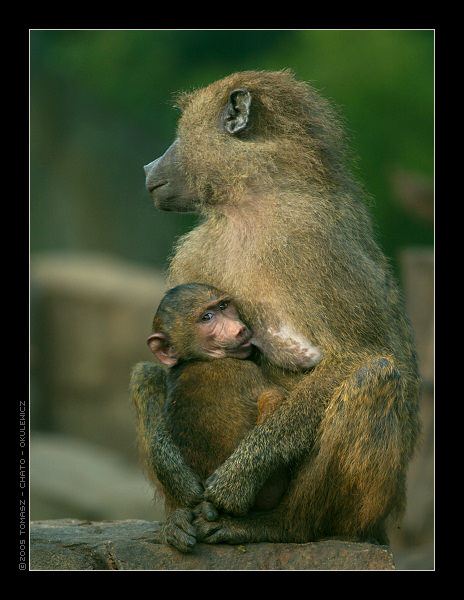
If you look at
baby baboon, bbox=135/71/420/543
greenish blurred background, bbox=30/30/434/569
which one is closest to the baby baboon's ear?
baby baboon, bbox=135/71/420/543

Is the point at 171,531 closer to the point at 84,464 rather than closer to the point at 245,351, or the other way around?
the point at 245,351

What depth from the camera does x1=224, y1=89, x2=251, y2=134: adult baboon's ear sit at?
17.3ft

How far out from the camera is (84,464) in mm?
11836

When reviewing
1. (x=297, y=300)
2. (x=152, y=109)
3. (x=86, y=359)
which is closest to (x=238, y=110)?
(x=297, y=300)

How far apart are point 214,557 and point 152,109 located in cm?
887

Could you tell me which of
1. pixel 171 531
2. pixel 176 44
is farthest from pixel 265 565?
pixel 176 44

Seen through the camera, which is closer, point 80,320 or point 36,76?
point 80,320

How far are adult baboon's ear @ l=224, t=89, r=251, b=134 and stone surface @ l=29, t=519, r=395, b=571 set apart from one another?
2.73 m

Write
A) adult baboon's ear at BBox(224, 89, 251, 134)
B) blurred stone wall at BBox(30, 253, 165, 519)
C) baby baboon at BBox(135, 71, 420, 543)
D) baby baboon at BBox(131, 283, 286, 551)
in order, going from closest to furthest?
baby baboon at BBox(135, 71, 420, 543) < baby baboon at BBox(131, 283, 286, 551) < adult baboon's ear at BBox(224, 89, 251, 134) < blurred stone wall at BBox(30, 253, 165, 519)

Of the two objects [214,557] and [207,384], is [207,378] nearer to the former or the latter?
[207,384]

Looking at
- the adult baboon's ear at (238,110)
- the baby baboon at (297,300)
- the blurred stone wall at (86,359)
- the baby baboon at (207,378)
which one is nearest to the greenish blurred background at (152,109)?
the blurred stone wall at (86,359)

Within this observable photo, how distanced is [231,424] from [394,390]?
101 centimetres

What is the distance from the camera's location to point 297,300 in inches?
193

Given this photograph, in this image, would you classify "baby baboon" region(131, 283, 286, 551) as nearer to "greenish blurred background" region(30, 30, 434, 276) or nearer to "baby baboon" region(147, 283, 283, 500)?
"baby baboon" region(147, 283, 283, 500)
